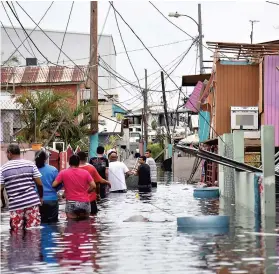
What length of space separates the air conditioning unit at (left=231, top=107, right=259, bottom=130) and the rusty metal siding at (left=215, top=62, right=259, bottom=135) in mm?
934

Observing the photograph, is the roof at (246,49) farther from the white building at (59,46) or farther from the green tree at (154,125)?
the green tree at (154,125)

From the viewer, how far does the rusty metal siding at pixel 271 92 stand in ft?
108

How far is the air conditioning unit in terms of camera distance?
34281 millimetres

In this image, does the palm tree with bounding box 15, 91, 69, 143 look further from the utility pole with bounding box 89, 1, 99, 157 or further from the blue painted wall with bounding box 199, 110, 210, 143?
the blue painted wall with bounding box 199, 110, 210, 143

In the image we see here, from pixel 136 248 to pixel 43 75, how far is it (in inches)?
1606

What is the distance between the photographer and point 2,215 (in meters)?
19.5

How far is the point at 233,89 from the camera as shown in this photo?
A: 3559 cm

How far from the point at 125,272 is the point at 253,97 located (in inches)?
1027

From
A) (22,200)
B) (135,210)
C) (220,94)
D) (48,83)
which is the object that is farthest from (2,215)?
(48,83)

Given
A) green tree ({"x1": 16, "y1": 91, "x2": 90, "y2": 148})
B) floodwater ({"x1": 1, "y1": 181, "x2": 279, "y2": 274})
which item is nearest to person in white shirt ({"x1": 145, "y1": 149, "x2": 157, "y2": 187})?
green tree ({"x1": 16, "y1": 91, "x2": 90, "y2": 148})

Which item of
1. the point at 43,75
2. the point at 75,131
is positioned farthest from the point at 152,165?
the point at 43,75

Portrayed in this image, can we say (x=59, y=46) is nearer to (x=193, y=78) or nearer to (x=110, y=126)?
(x=110, y=126)

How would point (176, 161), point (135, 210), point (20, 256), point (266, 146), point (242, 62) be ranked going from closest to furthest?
point (20, 256) → point (266, 146) → point (135, 210) → point (242, 62) → point (176, 161)

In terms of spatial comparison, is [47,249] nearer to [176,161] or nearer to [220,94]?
[220,94]
